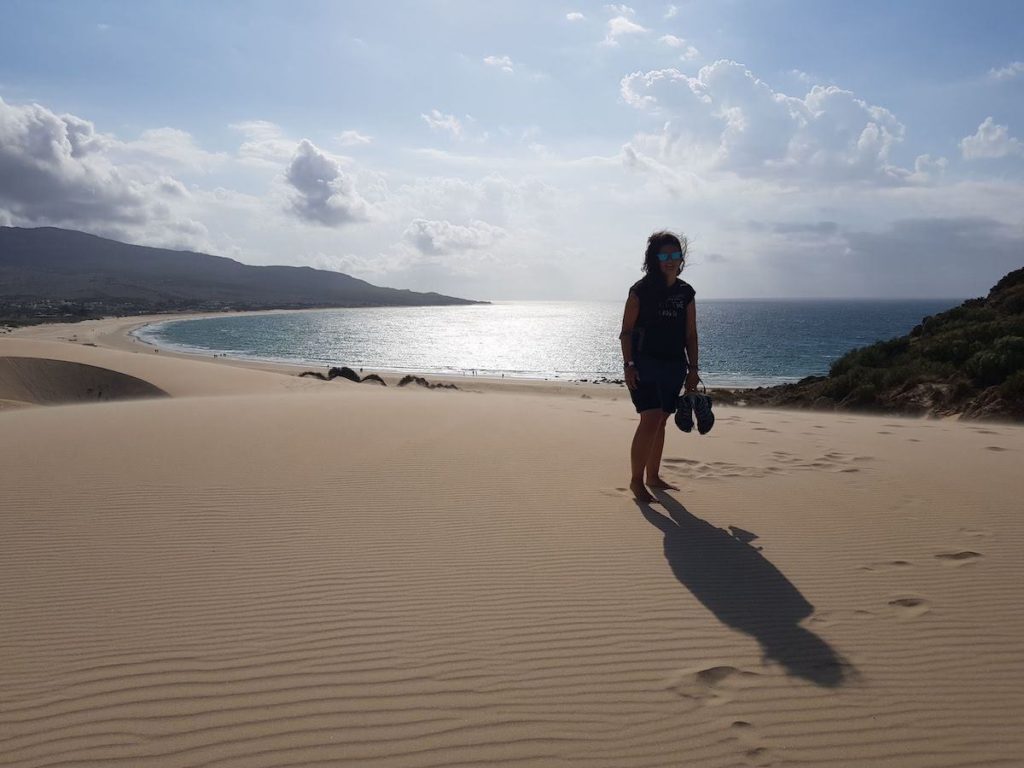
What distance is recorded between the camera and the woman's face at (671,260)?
15.6 feet

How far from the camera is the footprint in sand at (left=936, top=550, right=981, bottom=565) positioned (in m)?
3.82

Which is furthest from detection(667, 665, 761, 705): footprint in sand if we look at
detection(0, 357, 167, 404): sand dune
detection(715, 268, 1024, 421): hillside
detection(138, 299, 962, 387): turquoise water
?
detection(138, 299, 962, 387): turquoise water

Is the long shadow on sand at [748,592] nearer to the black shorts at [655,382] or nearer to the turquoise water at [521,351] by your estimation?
the black shorts at [655,382]

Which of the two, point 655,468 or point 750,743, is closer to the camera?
point 750,743

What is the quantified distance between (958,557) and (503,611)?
2.92 meters

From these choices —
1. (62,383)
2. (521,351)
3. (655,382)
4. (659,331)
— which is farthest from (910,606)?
(521,351)

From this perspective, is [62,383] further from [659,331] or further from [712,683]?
[712,683]

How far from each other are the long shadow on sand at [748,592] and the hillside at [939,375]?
9542 millimetres

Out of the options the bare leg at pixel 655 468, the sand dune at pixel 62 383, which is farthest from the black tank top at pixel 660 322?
the sand dune at pixel 62 383

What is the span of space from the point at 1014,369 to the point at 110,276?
223001mm

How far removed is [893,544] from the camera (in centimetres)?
414

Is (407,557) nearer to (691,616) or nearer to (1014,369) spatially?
(691,616)

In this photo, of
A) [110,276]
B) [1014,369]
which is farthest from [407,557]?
[110,276]

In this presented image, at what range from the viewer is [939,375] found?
1354 centimetres
